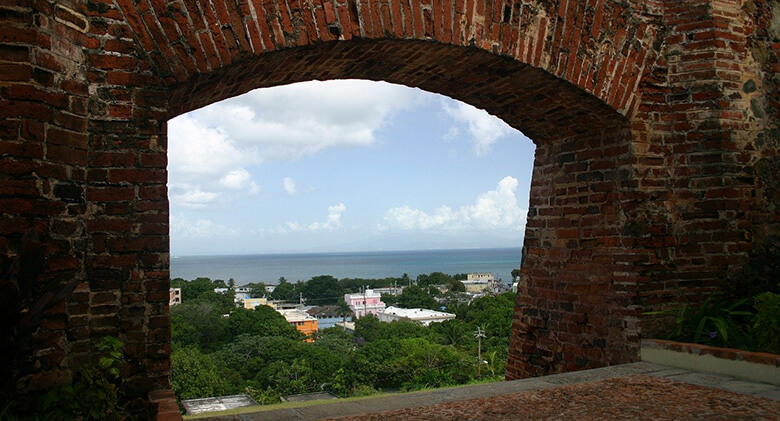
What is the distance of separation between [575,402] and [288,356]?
15655 mm

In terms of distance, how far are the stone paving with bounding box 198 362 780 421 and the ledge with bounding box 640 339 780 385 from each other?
83 millimetres

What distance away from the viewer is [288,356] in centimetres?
1808

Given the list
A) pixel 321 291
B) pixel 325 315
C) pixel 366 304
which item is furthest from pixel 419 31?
pixel 321 291

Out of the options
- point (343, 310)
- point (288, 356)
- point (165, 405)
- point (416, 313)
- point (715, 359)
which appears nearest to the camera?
point (165, 405)

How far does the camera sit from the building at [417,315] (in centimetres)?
1868

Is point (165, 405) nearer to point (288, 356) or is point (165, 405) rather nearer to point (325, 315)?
point (288, 356)

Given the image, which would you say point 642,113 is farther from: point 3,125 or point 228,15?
point 3,125

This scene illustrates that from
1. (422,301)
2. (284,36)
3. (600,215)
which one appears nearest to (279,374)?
(422,301)

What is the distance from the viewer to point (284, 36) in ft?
11.2

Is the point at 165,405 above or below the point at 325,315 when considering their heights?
above

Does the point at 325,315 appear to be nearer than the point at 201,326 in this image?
No

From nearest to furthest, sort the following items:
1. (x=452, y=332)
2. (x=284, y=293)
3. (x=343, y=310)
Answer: (x=452, y=332) → (x=343, y=310) → (x=284, y=293)

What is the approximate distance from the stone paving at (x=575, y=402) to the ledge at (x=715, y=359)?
0.27 feet

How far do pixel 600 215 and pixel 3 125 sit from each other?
13.5 feet
